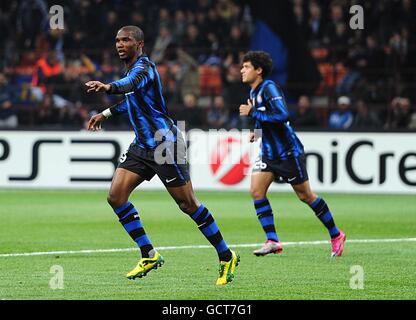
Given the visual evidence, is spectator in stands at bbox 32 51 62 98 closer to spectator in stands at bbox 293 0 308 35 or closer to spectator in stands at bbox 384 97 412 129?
spectator in stands at bbox 293 0 308 35

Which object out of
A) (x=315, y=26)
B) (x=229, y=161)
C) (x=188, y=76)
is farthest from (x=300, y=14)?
(x=229, y=161)

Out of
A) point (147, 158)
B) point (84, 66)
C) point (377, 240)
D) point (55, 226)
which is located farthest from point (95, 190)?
point (147, 158)

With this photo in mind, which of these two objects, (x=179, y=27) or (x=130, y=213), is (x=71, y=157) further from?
(x=130, y=213)

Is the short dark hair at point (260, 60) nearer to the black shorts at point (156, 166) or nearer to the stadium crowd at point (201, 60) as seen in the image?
the black shorts at point (156, 166)

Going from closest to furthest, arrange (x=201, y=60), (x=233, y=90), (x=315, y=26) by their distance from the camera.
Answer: (x=233, y=90) → (x=201, y=60) → (x=315, y=26)

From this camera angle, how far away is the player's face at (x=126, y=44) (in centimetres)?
970

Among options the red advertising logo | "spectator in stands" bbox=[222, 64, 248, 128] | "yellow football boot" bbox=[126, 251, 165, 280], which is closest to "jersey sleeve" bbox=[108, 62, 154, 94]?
"yellow football boot" bbox=[126, 251, 165, 280]

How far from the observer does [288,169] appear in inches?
484

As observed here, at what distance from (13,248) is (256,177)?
2837 mm

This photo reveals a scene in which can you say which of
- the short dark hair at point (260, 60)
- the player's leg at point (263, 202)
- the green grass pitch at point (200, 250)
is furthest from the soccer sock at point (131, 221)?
the short dark hair at point (260, 60)

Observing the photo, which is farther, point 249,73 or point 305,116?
point 305,116

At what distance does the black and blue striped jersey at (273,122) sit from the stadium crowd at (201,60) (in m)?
8.59

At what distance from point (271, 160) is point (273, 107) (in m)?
0.75

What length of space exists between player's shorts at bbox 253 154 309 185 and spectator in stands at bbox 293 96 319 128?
9040 millimetres
